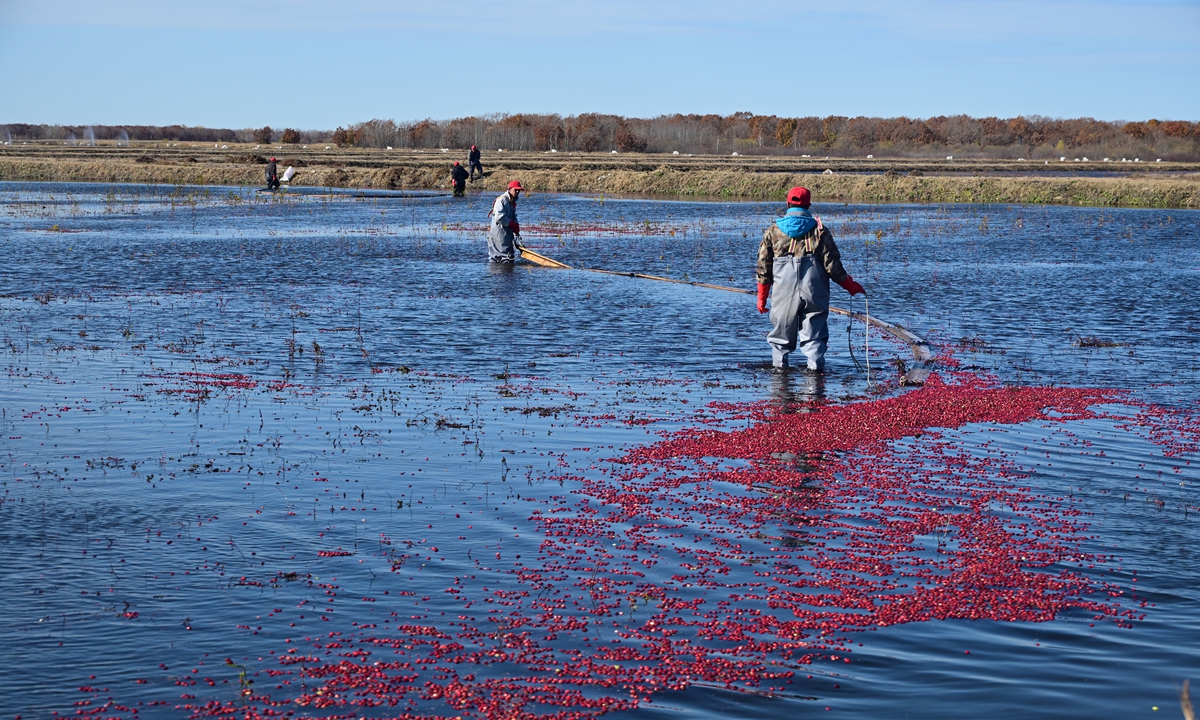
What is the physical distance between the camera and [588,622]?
8.07m

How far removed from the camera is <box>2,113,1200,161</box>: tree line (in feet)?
439

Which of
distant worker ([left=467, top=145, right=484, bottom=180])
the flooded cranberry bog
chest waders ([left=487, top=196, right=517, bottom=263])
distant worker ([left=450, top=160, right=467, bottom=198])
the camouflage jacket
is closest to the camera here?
the flooded cranberry bog

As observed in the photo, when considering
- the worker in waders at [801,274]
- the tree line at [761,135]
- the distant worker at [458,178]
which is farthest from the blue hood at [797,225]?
the tree line at [761,135]

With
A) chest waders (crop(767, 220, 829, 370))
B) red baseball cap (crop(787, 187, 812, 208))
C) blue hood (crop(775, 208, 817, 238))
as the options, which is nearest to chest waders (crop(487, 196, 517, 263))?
chest waders (crop(767, 220, 829, 370))

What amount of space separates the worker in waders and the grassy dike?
159ft

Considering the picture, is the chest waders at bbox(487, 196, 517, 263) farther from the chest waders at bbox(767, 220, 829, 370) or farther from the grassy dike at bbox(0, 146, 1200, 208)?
the grassy dike at bbox(0, 146, 1200, 208)

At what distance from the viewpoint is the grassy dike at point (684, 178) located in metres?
62.0

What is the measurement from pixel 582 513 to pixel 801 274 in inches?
259

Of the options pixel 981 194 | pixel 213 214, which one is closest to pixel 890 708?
pixel 213 214

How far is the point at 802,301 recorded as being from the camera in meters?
16.1

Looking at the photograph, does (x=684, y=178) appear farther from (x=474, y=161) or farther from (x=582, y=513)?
(x=582, y=513)

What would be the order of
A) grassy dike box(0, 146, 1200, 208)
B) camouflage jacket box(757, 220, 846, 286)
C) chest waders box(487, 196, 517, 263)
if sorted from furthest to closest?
1. grassy dike box(0, 146, 1200, 208)
2. chest waders box(487, 196, 517, 263)
3. camouflage jacket box(757, 220, 846, 286)

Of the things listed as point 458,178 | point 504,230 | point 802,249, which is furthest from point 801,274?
point 458,178

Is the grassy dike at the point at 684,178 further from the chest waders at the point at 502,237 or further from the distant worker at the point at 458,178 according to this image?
the chest waders at the point at 502,237
